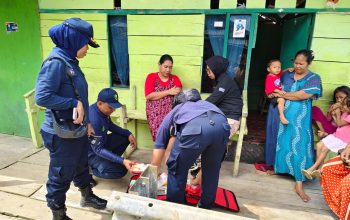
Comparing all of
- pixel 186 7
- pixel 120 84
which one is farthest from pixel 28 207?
pixel 186 7

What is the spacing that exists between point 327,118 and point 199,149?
2.13 metres

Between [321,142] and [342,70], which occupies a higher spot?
[342,70]

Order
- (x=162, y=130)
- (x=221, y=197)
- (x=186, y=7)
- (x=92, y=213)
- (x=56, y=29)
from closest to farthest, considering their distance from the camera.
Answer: (x=56, y=29) → (x=162, y=130) → (x=92, y=213) → (x=221, y=197) → (x=186, y=7)

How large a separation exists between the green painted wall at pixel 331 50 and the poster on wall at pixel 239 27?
2.75ft

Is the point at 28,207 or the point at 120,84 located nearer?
the point at 28,207

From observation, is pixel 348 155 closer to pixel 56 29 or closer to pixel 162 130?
pixel 162 130

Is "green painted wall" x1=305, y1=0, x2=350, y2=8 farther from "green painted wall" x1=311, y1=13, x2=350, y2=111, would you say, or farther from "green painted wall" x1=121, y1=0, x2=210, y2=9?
"green painted wall" x1=121, y1=0, x2=210, y2=9

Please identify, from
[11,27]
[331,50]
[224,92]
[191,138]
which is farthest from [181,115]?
[11,27]

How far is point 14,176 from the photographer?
10.4 feet

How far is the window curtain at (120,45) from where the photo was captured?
3893mm

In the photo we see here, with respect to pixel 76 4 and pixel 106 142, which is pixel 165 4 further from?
pixel 106 142

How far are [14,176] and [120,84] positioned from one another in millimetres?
1828

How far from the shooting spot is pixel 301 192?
2996 mm

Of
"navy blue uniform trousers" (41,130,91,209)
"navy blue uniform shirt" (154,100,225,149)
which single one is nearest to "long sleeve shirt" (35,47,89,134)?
"navy blue uniform trousers" (41,130,91,209)
